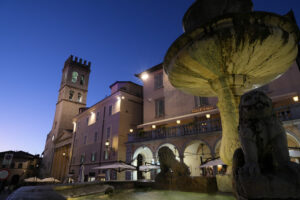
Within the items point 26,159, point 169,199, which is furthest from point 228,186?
point 26,159

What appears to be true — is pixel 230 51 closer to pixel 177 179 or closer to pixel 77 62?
pixel 177 179

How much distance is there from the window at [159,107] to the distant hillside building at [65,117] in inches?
882

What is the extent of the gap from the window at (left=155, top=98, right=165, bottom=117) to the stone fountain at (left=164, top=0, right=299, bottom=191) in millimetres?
15829

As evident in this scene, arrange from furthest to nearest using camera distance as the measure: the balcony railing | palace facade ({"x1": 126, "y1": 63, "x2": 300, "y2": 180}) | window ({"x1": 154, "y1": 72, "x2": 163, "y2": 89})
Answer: window ({"x1": 154, "y1": 72, "x2": 163, "y2": 89}) → palace facade ({"x1": 126, "y1": 63, "x2": 300, "y2": 180}) → the balcony railing

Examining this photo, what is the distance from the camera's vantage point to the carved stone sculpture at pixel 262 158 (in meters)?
2.08

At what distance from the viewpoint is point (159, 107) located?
22.8m

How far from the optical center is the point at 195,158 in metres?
18.4

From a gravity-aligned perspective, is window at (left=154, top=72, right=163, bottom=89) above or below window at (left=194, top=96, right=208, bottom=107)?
above

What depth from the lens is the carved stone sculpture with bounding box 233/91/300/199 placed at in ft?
6.81

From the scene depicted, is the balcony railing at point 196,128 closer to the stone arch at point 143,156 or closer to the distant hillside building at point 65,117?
the stone arch at point 143,156

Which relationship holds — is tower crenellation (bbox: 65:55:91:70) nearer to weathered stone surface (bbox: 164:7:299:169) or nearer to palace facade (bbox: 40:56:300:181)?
palace facade (bbox: 40:56:300:181)

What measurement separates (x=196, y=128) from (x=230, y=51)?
11.6 meters

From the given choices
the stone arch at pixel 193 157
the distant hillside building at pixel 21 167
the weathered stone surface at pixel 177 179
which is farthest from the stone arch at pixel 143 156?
the distant hillside building at pixel 21 167

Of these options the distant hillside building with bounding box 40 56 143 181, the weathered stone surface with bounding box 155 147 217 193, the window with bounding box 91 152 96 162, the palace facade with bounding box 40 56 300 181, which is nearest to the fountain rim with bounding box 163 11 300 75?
the weathered stone surface with bounding box 155 147 217 193
